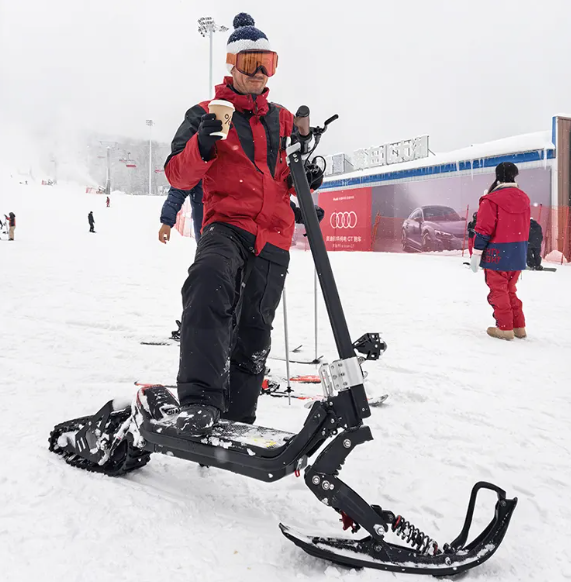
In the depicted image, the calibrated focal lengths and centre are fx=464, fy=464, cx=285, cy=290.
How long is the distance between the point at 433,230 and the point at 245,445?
17.4m

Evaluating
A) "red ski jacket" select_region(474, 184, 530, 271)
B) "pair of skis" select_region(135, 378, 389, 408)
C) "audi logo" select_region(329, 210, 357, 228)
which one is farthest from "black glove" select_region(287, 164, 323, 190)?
"audi logo" select_region(329, 210, 357, 228)

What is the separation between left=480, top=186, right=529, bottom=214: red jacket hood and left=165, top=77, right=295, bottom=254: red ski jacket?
395cm

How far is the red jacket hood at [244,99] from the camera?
2.15m

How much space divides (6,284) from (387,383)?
6.93 meters

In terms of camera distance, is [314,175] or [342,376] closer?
[342,376]

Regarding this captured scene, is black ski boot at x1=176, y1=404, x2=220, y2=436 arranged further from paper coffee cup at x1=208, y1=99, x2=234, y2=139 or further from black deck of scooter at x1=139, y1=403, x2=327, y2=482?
paper coffee cup at x1=208, y1=99, x2=234, y2=139

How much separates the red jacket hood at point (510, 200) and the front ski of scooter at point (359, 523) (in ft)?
14.4

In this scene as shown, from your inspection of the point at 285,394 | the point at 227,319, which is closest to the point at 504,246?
the point at 285,394

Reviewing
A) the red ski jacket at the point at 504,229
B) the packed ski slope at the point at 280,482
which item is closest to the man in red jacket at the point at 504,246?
the red ski jacket at the point at 504,229

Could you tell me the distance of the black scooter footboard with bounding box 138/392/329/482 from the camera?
5.25 feet

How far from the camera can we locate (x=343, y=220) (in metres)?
21.6

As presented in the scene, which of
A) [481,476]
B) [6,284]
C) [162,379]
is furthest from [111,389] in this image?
[6,284]

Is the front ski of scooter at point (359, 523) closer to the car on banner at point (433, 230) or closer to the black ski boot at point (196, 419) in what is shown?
the black ski boot at point (196, 419)

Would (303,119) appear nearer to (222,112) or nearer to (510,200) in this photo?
(222,112)
